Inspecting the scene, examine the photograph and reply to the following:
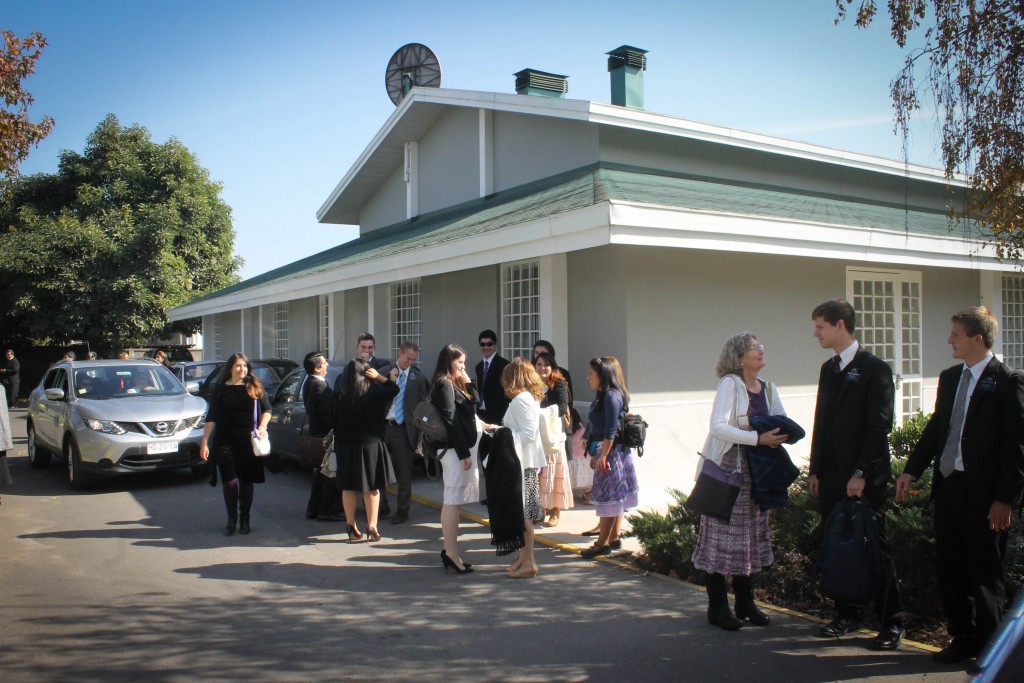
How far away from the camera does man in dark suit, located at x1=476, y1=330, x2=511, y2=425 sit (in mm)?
9383

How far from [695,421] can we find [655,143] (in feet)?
15.4

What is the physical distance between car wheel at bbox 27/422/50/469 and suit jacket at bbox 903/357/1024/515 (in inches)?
502

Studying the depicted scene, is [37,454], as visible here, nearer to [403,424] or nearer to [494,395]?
[403,424]

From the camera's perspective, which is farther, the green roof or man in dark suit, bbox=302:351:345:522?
the green roof

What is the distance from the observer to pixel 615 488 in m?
6.90

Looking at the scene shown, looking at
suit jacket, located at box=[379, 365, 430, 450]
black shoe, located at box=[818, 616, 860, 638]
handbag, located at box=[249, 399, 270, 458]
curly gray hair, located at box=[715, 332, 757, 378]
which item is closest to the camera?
black shoe, located at box=[818, 616, 860, 638]

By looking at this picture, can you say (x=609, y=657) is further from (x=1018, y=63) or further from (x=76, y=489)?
(x=76, y=489)

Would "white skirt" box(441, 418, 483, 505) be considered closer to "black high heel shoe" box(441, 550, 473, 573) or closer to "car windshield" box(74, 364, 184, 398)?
"black high heel shoe" box(441, 550, 473, 573)

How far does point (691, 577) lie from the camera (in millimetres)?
6172

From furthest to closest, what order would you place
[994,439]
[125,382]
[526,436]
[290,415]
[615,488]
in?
[125,382]
[290,415]
[615,488]
[526,436]
[994,439]

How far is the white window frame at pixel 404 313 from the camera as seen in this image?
15102 mm

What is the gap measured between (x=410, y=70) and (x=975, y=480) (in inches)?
624

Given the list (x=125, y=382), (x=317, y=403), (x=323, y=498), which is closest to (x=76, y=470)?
(x=125, y=382)

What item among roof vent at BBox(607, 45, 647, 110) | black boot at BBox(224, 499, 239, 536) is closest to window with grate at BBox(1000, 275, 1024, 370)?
roof vent at BBox(607, 45, 647, 110)
